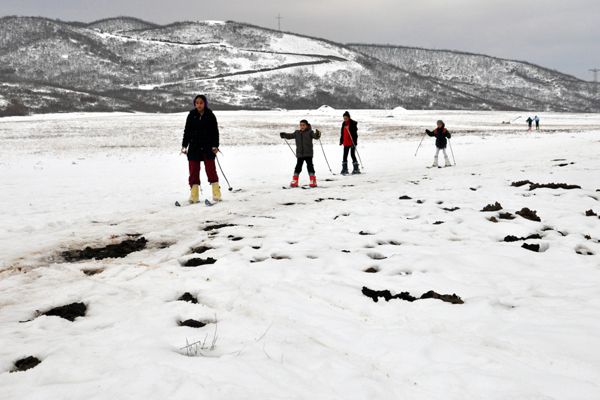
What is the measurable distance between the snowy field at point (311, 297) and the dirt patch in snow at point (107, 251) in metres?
0.09

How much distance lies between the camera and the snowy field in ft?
10.9

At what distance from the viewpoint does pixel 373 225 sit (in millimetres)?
8445

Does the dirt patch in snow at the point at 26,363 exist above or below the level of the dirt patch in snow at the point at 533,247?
below

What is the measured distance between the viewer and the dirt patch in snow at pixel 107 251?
23.0ft

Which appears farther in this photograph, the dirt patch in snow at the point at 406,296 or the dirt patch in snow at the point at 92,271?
the dirt patch in snow at the point at 92,271

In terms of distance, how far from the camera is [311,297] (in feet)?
16.6

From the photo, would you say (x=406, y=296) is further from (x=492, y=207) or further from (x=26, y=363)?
(x=492, y=207)

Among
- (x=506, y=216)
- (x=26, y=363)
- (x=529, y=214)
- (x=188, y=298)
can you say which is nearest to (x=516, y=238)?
(x=506, y=216)

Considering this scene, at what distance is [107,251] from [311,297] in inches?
156

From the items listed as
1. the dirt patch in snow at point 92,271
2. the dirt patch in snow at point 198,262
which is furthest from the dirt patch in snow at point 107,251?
the dirt patch in snow at point 198,262

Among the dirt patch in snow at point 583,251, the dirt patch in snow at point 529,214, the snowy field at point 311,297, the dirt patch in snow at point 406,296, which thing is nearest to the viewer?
the snowy field at point 311,297

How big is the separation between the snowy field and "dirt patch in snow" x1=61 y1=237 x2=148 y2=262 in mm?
88

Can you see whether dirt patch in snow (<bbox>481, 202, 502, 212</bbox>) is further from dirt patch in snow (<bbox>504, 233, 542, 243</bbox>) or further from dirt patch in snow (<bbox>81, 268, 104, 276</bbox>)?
dirt patch in snow (<bbox>81, 268, 104, 276</bbox>)

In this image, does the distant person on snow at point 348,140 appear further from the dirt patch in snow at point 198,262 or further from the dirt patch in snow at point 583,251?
the dirt patch in snow at point 198,262
